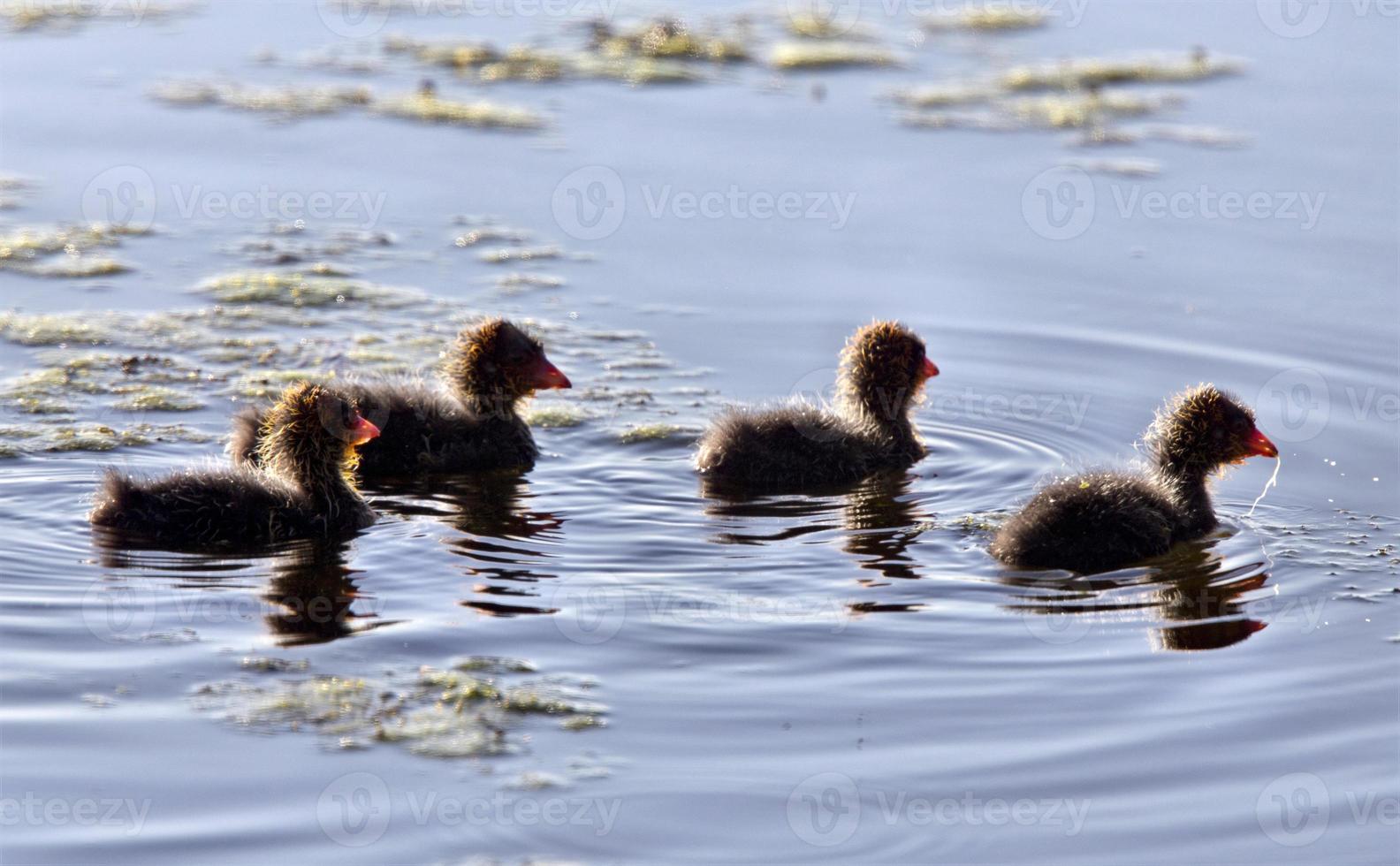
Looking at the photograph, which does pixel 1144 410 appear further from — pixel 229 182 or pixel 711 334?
pixel 229 182

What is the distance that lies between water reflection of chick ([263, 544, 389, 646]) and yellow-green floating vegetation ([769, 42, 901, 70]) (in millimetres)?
10454

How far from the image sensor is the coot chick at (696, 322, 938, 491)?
30.1 feet

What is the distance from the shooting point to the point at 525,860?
5543 mm

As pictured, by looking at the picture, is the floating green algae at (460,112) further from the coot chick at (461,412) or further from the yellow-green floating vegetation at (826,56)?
the coot chick at (461,412)

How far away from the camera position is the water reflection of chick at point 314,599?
7172mm

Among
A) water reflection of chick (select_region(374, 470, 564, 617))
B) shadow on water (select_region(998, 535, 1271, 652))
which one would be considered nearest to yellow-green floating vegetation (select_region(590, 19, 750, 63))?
water reflection of chick (select_region(374, 470, 564, 617))

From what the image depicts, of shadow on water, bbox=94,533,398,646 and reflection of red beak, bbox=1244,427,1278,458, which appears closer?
shadow on water, bbox=94,533,398,646

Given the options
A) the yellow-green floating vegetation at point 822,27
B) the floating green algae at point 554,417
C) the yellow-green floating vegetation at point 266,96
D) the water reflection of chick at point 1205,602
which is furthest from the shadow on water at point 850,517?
the yellow-green floating vegetation at point 822,27

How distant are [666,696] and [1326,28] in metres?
14.4

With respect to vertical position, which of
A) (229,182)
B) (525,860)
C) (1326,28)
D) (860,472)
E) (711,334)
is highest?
(1326,28)

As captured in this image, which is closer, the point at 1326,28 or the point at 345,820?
the point at 345,820

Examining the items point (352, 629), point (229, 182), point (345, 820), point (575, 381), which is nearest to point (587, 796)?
point (345, 820)

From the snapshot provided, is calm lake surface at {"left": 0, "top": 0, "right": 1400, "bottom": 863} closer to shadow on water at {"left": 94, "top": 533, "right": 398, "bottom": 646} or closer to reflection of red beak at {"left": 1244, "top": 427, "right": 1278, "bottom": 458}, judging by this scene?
shadow on water at {"left": 94, "top": 533, "right": 398, "bottom": 646}

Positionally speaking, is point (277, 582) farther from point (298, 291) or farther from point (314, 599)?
point (298, 291)
